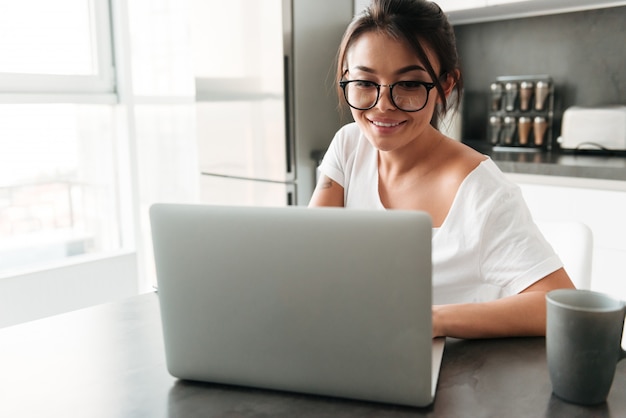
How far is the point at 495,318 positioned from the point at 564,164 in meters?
1.54

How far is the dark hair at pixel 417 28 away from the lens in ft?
3.64

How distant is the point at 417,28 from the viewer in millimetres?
1121

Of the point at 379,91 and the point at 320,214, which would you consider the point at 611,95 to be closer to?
the point at 379,91

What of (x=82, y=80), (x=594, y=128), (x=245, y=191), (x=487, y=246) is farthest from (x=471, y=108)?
(x=487, y=246)

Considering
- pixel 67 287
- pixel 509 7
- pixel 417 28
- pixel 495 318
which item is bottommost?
pixel 67 287

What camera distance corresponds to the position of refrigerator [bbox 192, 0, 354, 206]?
2730mm

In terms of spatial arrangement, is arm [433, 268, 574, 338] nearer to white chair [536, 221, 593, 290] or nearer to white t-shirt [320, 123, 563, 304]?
white t-shirt [320, 123, 563, 304]

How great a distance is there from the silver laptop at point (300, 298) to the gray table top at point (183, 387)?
22 millimetres

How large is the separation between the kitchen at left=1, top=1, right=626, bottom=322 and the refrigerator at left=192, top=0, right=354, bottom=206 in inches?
0.6

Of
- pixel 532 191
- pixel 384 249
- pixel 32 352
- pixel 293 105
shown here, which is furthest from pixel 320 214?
pixel 293 105

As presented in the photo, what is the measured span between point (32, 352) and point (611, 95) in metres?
2.57

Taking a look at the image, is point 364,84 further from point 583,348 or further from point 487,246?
point 583,348

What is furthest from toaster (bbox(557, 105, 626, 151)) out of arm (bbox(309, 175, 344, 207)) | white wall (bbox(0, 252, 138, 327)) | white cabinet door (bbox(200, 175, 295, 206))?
white wall (bbox(0, 252, 138, 327))

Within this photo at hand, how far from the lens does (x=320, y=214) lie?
2.13 ft
